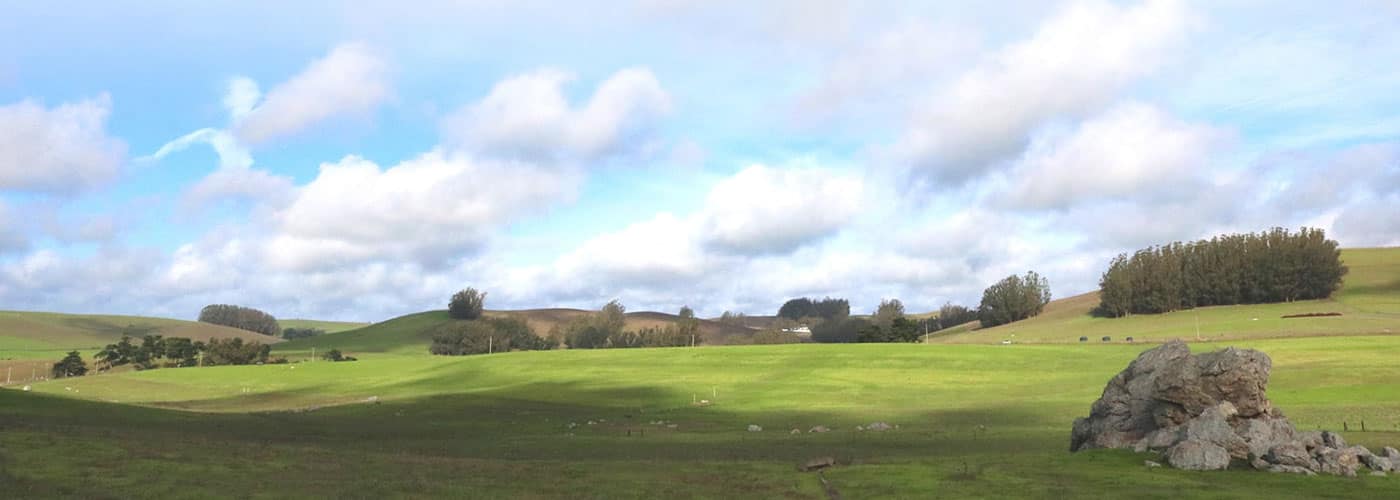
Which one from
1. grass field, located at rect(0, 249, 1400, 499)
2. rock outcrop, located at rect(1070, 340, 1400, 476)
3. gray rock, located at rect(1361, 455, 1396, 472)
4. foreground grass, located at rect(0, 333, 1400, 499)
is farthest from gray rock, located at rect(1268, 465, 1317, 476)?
gray rock, located at rect(1361, 455, 1396, 472)

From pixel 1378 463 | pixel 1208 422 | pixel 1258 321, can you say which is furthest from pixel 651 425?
pixel 1258 321

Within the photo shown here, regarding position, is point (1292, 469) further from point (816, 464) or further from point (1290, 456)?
point (816, 464)

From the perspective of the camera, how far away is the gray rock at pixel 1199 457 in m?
36.5

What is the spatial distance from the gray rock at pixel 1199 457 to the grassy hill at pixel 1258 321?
10242cm

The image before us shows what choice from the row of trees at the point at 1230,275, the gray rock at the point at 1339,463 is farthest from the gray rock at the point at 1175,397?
the row of trees at the point at 1230,275

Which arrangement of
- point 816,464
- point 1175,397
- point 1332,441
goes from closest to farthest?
point 1332,441
point 816,464
point 1175,397

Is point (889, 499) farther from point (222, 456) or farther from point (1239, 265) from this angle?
point (1239, 265)

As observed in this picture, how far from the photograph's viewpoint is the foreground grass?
32.8 meters

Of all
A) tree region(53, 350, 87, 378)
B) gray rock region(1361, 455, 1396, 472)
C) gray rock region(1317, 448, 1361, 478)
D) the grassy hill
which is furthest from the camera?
tree region(53, 350, 87, 378)

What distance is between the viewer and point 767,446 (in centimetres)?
5153

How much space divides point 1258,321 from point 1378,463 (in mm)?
133586

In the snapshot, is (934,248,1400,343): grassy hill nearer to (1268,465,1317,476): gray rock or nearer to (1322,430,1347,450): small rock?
(1322,430,1347,450): small rock

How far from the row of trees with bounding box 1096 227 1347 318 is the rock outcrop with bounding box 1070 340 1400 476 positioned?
150436mm

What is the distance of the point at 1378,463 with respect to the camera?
3491 cm
